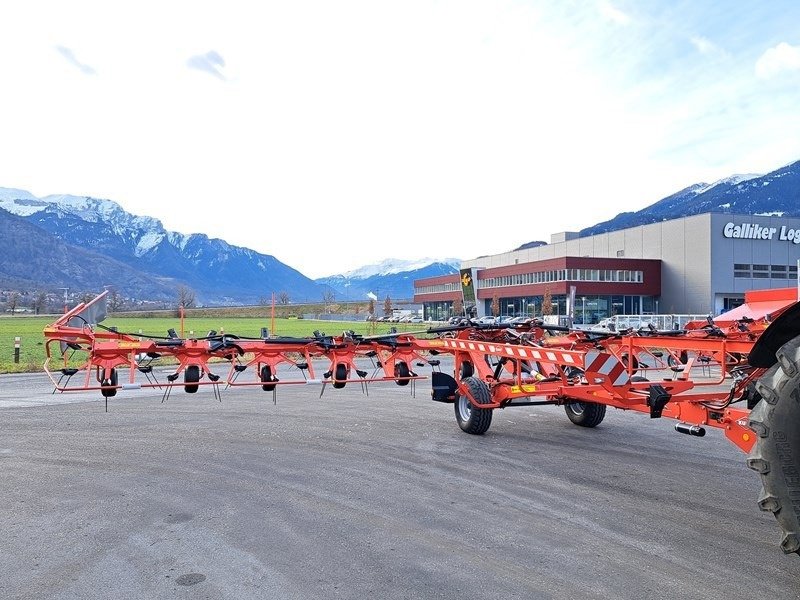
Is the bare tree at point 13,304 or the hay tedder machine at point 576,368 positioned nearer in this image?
the hay tedder machine at point 576,368

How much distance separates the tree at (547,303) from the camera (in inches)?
2375

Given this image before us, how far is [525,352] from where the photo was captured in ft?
25.6

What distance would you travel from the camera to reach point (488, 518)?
208 inches

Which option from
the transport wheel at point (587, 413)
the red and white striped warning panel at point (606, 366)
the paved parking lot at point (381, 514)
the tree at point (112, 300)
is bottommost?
the paved parking lot at point (381, 514)

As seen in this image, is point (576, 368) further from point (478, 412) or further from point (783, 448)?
point (783, 448)

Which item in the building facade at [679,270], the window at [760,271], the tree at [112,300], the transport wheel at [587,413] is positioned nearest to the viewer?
the transport wheel at [587,413]

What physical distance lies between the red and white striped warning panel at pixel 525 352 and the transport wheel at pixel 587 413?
175 cm

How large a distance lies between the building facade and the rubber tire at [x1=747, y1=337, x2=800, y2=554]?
58.6 meters

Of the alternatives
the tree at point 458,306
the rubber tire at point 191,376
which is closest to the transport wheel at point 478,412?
the rubber tire at point 191,376

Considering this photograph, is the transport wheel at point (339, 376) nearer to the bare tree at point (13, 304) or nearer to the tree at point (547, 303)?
the tree at point (547, 303)

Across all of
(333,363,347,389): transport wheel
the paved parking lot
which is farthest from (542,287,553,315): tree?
(333,363,347,389): transport wheel

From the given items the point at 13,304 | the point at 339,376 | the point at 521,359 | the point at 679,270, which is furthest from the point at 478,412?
the point at 13,304

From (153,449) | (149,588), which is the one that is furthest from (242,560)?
(153,449)

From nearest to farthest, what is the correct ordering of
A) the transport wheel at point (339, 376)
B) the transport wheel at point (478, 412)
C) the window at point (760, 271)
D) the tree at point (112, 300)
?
the transport wheel at point (478, 412)
the transport wheel at point (339, 376)
the tree at point (112, 300)
the window at point (760, 271)
